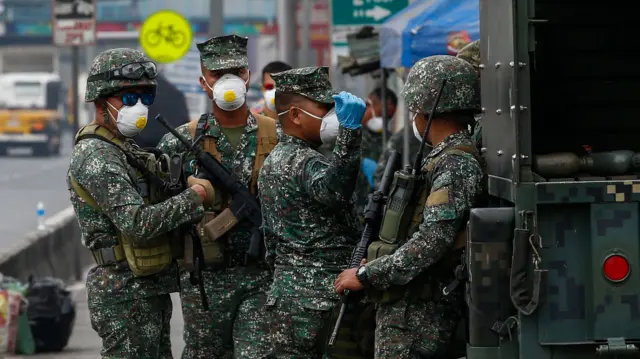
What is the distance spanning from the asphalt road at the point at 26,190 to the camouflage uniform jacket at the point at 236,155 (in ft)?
22.1

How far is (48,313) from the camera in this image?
9.74 m

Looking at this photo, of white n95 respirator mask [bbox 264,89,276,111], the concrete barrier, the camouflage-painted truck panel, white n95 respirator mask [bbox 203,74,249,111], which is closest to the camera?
the camouflage-painted truck panel

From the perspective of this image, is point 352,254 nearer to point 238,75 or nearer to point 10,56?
point 238,75

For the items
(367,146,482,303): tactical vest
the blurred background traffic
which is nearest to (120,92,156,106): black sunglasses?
(367,146,482,303): tactical vest

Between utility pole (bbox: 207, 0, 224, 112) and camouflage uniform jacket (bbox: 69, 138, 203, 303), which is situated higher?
utility pole (bbox: 207, 0, 224, 112)

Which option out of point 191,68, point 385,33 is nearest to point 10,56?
point 191,68

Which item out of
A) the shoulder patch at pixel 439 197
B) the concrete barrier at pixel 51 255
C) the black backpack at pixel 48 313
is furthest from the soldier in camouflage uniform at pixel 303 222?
the concrete barrier at pixel 51 255

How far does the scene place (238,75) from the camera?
22.9 feet

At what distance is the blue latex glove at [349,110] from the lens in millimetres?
5578

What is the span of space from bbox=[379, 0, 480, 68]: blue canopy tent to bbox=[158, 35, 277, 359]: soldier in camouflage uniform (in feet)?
9.59

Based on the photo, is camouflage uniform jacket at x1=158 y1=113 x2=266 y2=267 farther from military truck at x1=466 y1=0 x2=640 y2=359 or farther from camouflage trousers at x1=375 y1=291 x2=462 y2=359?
military truck at x1=466 y1=0 x2=640 y2=359

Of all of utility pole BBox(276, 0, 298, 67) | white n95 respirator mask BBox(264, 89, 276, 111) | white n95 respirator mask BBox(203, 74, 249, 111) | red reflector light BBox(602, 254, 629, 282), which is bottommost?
red reflector light BBox(602, 254, 629, 282)

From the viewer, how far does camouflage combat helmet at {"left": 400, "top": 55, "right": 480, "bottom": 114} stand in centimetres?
547

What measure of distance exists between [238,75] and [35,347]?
3.69 m
